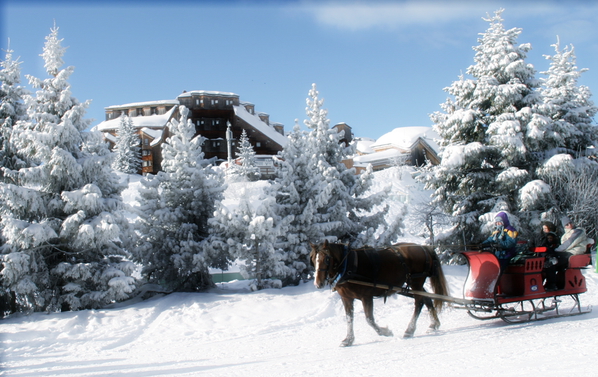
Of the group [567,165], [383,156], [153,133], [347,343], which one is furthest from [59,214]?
[153,133]

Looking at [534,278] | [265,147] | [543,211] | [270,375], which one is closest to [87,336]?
[270,375]

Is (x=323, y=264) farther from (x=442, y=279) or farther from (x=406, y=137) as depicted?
(x=406, y=137)

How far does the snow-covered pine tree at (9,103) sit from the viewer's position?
1350 centimetres

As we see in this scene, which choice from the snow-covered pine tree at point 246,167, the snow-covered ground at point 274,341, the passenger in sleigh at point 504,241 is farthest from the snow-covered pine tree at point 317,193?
the snow-covered pine tree at point 246,167

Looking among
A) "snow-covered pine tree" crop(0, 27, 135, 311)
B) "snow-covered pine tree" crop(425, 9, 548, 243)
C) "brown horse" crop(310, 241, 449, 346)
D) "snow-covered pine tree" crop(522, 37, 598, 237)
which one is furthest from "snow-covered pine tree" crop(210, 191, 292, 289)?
"snow-covered pine tree" crop(522, 37, 598, 237)

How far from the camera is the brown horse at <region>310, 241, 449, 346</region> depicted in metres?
7.77

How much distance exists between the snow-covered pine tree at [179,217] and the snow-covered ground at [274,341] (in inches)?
44.3

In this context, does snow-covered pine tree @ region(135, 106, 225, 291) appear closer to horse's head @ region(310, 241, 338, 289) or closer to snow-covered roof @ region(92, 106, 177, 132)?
horse's head @ region(310, 241, 338, 289)

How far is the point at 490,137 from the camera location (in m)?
16.5

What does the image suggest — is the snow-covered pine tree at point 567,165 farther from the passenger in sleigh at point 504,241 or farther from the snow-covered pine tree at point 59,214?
the snow-covered pine tree at point 59,214

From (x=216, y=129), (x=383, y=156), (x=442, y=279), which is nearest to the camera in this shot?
(x=442, y=279)

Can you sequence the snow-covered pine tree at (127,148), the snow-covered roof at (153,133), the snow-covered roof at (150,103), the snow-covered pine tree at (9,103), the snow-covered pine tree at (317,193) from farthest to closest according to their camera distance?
the snow-covered roof at (150,103), the snow-covered roof at (153,133), the snow-covered pine tree at (127,148), the snow-covered pine tree at (317,193), the snow-covered pine tree at (9,103)

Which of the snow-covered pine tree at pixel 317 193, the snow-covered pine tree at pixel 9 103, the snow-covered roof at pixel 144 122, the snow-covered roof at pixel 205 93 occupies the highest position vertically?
the snow-covered roof at pixel 205 93

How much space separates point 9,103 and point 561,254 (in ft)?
53.6
